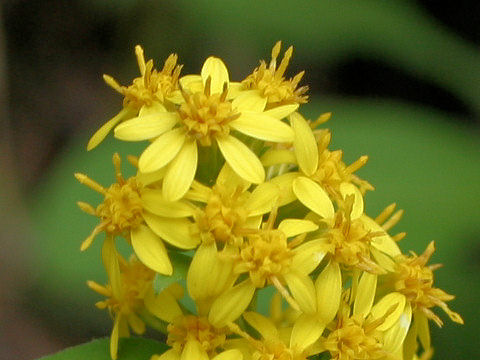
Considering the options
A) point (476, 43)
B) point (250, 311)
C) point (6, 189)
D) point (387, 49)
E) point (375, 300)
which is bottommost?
point (6, 189)

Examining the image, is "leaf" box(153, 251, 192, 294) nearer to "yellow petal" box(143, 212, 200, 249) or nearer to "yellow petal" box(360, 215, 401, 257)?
"yellow petal" box(143, 212, 200, 249)

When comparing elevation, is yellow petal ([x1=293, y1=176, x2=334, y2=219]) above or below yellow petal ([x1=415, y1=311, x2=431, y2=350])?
above

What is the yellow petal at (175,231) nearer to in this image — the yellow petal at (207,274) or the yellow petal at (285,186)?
the yellow petal at (207,274)

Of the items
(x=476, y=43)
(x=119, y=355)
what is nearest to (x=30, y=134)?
(x=476, y=43)

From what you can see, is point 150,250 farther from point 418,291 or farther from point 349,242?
point 418,291

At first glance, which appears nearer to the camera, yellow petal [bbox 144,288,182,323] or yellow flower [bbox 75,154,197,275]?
yellow flower [bbox 75,154,197,275]

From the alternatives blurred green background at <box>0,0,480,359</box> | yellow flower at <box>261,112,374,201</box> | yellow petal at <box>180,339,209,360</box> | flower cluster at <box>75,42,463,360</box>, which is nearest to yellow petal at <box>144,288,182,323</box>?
flower cluster at <box>75,42,463,360</box>

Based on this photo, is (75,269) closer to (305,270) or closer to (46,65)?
(305,270)

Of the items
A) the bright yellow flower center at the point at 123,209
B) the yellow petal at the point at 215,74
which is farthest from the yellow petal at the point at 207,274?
the yellow petal at the point at 215,74
